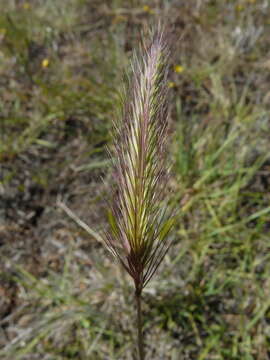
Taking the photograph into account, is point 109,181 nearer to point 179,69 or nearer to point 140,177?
point 140,177

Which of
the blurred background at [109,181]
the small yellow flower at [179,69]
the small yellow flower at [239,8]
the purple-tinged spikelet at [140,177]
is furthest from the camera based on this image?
the small yellow flower at [239,8]

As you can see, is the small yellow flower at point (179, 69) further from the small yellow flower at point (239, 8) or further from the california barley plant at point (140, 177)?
the california barley plant at point (140, 177)

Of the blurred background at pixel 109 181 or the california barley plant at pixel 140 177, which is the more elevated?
the california barley plant at pixel 140 177

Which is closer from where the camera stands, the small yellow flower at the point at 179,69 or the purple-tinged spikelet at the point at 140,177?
the purple-tinged spikelet at the point at 140,177

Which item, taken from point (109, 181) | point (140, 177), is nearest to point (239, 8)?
point (109, 181)

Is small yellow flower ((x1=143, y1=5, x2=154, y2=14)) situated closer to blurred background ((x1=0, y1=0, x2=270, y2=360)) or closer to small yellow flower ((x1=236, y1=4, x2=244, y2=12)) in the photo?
blurred background ((x1=0, y1=0, x2=270, y2=360))

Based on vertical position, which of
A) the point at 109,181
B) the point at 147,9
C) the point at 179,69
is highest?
the point at 147,9

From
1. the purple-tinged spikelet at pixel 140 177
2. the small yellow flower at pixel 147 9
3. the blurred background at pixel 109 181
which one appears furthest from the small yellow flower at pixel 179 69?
the purple-tinged spikelet at pixel 140 177

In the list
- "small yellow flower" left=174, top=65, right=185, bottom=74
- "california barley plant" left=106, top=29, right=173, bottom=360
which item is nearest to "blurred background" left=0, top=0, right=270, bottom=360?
"small yellow flower" left=174, top=65, right=185, bottom=74
